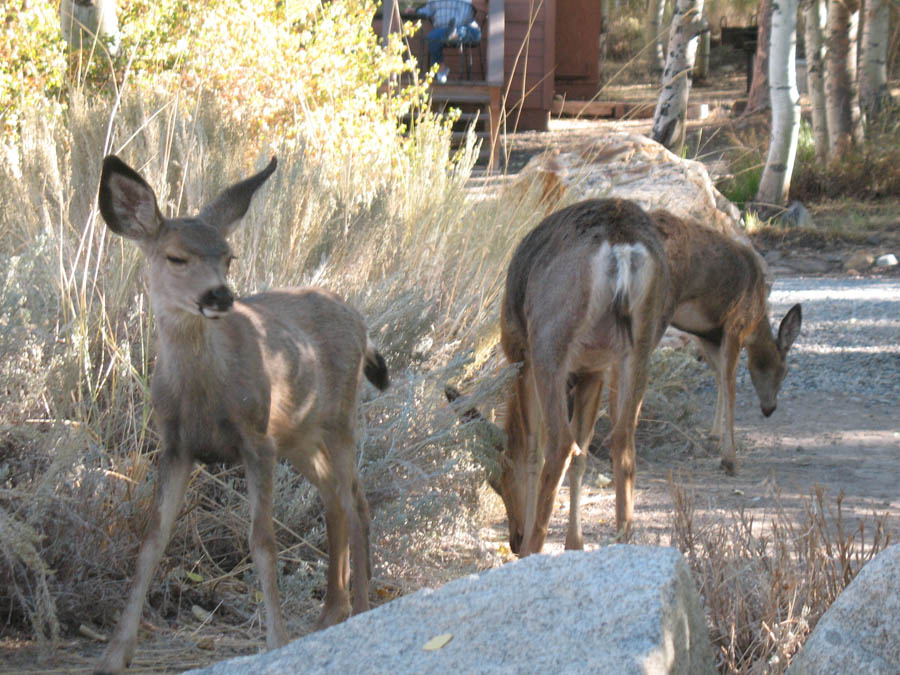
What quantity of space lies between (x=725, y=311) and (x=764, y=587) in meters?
4.51

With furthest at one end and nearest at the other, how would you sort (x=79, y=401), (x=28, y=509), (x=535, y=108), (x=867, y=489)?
(x=535, y=108) → (x=867, y=489) → (x=79, y=401) → (x=28, y=509)

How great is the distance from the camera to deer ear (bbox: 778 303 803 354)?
29.2ft

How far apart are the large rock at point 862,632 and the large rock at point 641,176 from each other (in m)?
6.67

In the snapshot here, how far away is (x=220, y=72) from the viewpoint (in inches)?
366

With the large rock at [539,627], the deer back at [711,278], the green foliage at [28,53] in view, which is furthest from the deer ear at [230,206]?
the green foliage at [28,53]

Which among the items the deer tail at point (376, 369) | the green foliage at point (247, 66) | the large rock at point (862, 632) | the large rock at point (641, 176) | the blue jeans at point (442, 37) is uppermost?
the blue jeans at point (442, 37)

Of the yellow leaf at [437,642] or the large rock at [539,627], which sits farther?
the yellow leaf at [437,642]

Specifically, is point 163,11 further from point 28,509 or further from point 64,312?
point 28,509

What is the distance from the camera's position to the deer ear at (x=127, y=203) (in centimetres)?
A: 405

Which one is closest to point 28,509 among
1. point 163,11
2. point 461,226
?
point 461,226

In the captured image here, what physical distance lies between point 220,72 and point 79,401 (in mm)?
4939

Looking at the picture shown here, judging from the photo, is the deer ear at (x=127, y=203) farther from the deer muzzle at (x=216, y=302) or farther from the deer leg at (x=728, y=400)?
the deer leg at (x=728, y=400)

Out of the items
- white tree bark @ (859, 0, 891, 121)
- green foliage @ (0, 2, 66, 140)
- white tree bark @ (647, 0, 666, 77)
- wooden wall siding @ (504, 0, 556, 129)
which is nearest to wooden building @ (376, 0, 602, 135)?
wooden wall siding @ (504, 0, 556, 129)

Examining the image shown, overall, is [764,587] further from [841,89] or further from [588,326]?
[841,89]
